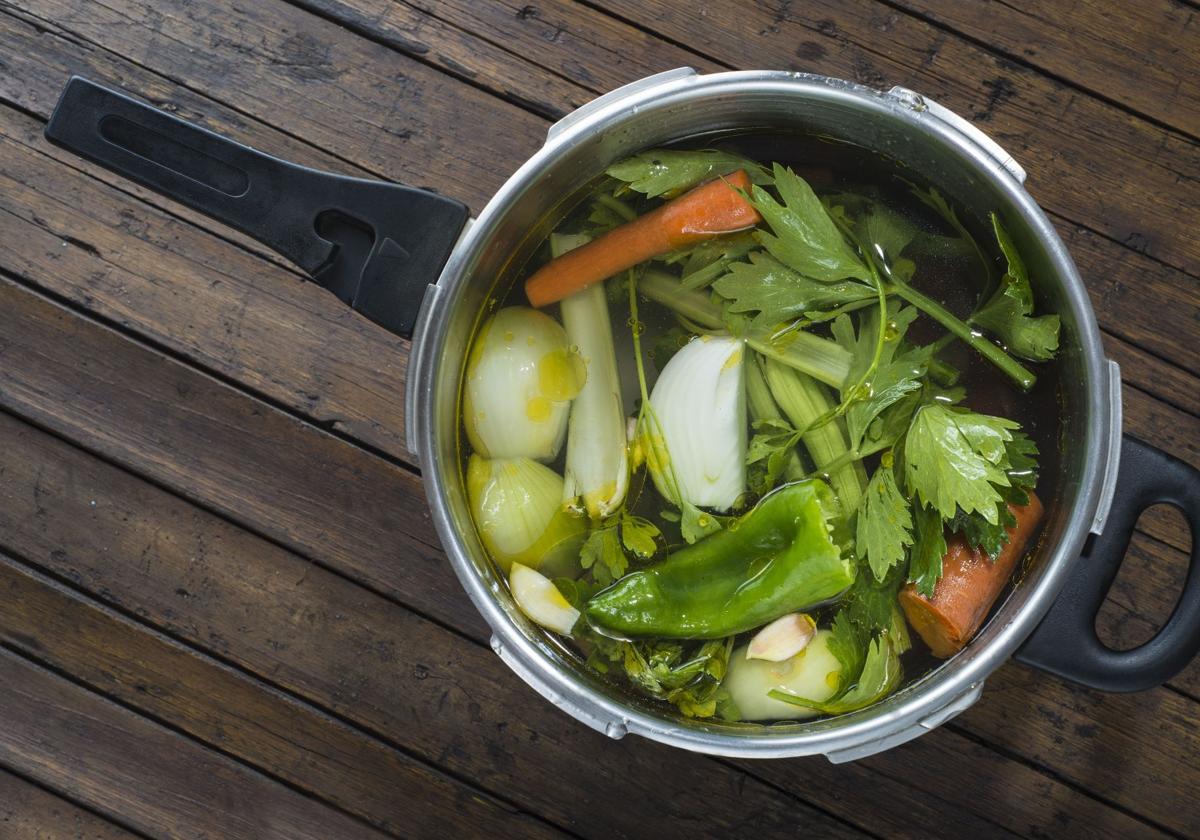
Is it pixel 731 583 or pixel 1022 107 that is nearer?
pixel 731 583

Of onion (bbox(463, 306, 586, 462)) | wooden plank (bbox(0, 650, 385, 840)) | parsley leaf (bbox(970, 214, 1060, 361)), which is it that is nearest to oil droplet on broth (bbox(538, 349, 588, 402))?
onion (bbox(463, 306, 586, 462))

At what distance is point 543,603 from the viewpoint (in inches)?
32.9

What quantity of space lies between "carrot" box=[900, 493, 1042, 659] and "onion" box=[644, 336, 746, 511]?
0.18 m

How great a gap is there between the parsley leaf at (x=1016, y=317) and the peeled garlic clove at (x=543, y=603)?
419mm

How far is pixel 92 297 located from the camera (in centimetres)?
108

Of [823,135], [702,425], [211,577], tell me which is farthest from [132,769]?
[823,135]

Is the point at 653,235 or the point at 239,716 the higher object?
the point at 653,235

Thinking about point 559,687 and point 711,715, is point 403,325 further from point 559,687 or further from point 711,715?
point 711,715

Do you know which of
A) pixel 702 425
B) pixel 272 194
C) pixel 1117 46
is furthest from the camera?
pixel 1117 46

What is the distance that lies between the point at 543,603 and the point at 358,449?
13.2 inches

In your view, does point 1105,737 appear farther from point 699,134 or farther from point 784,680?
point 699,134

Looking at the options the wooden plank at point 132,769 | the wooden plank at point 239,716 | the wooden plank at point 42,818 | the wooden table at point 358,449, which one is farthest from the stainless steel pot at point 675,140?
the wooden plank at point 42,818

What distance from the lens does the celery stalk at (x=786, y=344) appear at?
0.80 metres

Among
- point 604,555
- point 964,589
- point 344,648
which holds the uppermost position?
point 964,589
